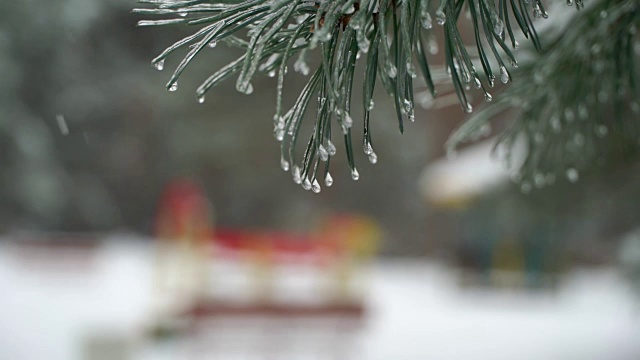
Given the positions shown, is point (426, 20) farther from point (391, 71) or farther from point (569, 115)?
point (569, 115)

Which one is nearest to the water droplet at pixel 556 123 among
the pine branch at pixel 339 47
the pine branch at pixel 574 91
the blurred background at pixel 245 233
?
the pine branch at pixel 574 91

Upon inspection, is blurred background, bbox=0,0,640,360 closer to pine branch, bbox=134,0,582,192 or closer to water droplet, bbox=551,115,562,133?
water droplet, bbox=551,115,562,133

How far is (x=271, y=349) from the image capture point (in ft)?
17.3

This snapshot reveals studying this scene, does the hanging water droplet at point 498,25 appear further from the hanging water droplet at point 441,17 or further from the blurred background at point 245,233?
the blurred background at point 245,233

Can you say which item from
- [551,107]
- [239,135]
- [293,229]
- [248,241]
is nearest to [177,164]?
[239,135]

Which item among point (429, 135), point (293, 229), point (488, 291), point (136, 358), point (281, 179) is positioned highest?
point (429, 135)

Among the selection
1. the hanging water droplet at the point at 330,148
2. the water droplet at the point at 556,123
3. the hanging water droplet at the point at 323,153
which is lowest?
the hanging water droplet at the point at 323,153

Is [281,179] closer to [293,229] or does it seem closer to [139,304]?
[293,229]

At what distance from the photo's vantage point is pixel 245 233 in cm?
716

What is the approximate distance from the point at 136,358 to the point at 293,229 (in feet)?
24.7

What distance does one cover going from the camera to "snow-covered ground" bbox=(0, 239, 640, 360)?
Answer: 19.5 ft

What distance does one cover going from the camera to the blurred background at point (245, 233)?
5199 mm

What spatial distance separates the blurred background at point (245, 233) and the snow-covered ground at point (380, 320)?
3 centimetres

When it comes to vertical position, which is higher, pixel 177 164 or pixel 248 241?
pixel 177 164
